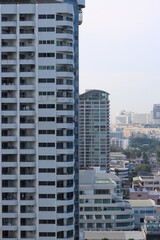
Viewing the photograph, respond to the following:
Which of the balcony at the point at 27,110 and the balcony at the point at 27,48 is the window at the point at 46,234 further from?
the balcony at the point at 27,48

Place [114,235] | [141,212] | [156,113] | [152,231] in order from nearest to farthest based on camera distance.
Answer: [152,231] < [114,235] < [141,212] < [156,113]

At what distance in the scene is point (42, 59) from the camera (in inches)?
521

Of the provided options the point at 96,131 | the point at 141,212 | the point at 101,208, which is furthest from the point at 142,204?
the point at 96,131

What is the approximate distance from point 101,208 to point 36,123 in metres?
9.26

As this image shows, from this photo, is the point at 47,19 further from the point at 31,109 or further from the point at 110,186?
the point at 110,186

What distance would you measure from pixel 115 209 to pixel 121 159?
116 ft

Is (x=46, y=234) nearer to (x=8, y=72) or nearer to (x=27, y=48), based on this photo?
(x=8, y=72)

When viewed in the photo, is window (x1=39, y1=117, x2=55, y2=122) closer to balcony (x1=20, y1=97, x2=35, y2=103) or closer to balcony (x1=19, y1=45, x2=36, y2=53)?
balcony (x1=20, y1=97, x2=35, y2=103)

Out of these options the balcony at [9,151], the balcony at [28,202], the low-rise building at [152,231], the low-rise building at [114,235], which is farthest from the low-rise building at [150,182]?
the balcony at [9,151]

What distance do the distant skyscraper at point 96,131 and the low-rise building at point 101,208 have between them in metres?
16.1

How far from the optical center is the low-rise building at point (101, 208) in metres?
21.5

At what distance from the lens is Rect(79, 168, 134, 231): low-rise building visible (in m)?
21.5

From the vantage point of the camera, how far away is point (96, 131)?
38.8 metres

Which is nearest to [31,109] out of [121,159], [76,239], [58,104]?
[58,104]
